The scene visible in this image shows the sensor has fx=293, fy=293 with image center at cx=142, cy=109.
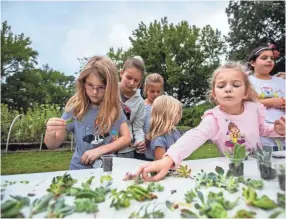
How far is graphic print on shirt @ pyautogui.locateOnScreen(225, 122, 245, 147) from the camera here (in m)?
1.27

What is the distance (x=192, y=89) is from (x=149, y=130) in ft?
46.3

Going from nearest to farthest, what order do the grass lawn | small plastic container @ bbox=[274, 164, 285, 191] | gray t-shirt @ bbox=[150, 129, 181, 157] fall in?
small plastic container @ bbox=[274, 164, 285, 191] → gray t-shirt @ bbox=[150, 129, 181, 157] → the grass lawn

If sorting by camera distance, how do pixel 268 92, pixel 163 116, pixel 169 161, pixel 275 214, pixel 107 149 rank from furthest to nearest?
1. pixel 268 92
2. pixel 163 116
3. pixel 107 149
4. pixel 169 161
5. pixel 275 214

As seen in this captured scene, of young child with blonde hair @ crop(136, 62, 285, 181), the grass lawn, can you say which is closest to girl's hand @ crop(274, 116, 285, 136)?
young child with blonde hair @ crop(136, 62, 285, 181)

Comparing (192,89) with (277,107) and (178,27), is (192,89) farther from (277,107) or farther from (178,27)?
(277,107)

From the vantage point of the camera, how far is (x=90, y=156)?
1342mm

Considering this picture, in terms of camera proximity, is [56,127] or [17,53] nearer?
[56,127]

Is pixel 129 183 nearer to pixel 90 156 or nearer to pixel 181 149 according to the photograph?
pixel 181 149

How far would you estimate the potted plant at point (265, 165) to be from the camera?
0.79 m

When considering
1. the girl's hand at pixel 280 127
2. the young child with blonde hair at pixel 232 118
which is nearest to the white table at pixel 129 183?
the young child with blonde hair at pixel 232 118

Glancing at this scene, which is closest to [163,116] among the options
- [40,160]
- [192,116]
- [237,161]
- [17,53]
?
[237,161]

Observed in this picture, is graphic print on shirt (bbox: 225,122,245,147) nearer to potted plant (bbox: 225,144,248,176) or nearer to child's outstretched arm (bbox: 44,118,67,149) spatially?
potted plant (bbox: 225,144,248,176)

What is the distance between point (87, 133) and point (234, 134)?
723mm

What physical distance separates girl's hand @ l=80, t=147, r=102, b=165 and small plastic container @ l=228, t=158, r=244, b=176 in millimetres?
657
